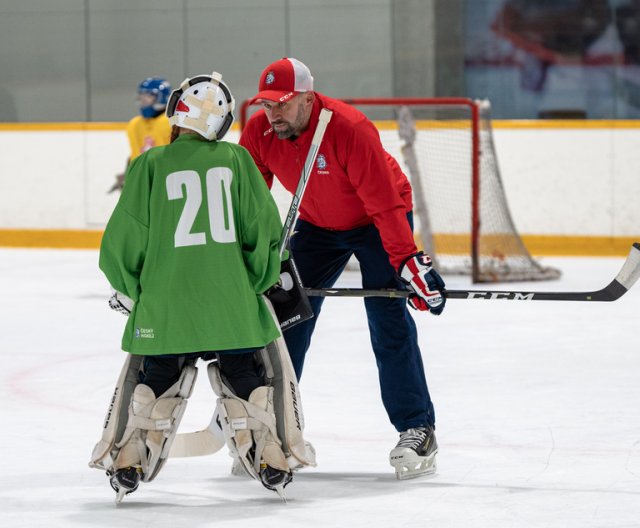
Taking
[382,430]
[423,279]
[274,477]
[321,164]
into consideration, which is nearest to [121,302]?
[274,477]

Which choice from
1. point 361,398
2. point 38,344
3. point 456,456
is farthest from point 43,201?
point 456,456

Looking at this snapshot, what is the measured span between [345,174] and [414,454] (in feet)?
2.44

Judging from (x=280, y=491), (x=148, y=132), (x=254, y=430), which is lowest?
(x=280, y=491)

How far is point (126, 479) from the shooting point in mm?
3217

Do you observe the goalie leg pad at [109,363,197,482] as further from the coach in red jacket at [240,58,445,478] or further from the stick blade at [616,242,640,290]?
the stick blade at [616,242,640,290]

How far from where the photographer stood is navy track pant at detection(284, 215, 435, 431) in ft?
12.3

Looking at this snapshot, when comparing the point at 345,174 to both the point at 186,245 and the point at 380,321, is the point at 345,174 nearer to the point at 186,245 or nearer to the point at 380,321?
the point at 380,321

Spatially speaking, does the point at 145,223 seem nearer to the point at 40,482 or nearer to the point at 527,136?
the point at 40,482

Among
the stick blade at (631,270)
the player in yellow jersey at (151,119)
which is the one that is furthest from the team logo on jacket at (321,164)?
the player in yellow jersey at (151,119)

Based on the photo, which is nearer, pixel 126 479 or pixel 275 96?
pixel 126 479

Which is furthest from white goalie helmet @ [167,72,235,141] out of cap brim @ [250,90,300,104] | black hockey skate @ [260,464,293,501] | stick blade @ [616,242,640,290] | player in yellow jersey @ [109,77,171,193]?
player in yellow jersey @ [109,77,171,193]

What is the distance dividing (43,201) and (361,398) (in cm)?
693

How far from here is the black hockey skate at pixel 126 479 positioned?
10.6 ft

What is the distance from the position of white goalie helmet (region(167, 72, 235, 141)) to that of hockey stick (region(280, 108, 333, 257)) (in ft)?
0.91
